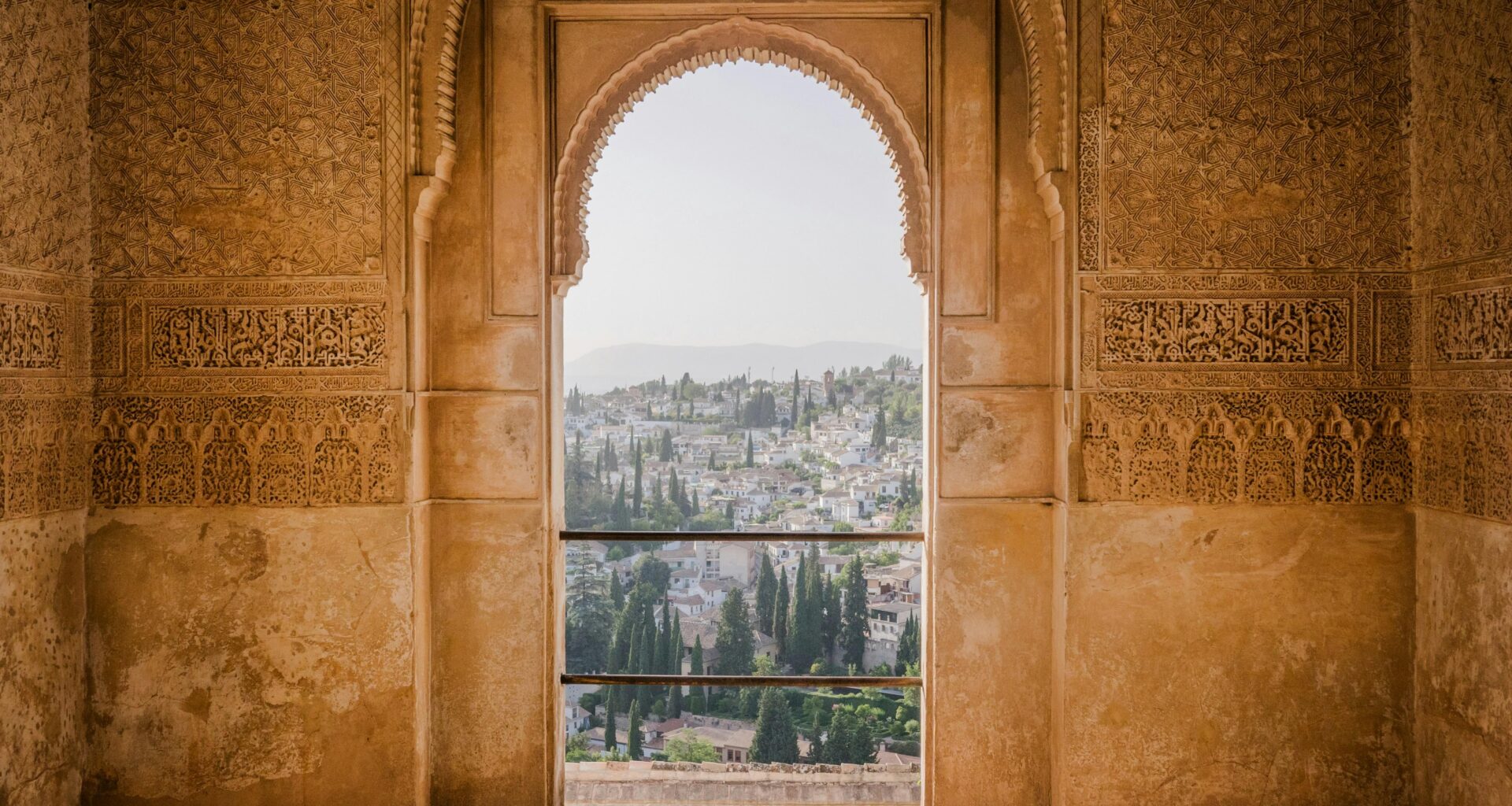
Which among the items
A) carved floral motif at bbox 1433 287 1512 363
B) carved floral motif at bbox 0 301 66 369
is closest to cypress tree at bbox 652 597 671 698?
carved floral motif at bbox 0 301 66 369

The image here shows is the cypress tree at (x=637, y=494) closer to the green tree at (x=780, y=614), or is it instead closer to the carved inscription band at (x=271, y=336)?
the green tree at (x=780, y=614)

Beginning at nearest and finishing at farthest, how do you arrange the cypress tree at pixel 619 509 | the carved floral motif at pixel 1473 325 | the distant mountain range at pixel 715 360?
the carved floral motif at pixel 1473 325
the cypress tree at pixel 619 509
the distant mountain range at pixel 715 360

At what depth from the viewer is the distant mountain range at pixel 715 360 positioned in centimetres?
402

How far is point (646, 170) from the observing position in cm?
419

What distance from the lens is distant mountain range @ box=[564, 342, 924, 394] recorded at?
13.2 ft

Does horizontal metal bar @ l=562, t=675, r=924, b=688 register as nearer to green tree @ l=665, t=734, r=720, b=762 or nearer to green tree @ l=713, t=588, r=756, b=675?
green tree @ l=713, t=588, r=756, b=675

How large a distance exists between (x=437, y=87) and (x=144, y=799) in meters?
2.89

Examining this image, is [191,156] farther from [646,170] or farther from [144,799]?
[144,799]

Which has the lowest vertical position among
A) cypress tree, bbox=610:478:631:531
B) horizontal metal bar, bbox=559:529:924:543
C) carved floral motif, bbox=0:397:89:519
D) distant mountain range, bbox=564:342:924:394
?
horizontal metal bar, bbox=559:529:924:543

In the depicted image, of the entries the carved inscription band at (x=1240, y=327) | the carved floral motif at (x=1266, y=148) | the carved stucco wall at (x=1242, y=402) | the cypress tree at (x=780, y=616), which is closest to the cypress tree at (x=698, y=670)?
the cypress tree at (x=780, y=616)

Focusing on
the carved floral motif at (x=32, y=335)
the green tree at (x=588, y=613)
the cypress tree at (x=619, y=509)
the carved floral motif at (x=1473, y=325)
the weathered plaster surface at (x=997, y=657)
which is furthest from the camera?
the cypress tree at (x=619, y=509)

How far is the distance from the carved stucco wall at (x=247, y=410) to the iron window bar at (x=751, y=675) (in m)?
0.73

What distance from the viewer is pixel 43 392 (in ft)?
10.1

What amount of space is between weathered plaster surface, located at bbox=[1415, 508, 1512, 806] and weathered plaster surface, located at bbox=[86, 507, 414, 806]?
3.67m
